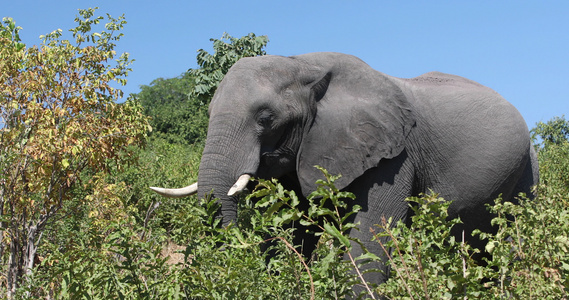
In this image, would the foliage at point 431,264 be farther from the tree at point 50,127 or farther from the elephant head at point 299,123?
the tree at point 50,127

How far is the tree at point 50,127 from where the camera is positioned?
6.80 metres

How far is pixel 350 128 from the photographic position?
5820 mm

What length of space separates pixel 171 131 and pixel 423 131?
2039 cm

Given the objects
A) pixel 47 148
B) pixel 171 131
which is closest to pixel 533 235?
pixel 47 148

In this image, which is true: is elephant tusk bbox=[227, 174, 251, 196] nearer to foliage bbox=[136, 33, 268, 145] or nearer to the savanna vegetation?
the savanna vegetation

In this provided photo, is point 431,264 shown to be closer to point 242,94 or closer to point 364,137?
point 242,94

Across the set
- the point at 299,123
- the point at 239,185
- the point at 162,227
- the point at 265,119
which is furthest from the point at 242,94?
the point at 162,227

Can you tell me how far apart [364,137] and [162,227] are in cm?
262

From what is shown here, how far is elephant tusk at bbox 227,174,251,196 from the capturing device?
5.16 m

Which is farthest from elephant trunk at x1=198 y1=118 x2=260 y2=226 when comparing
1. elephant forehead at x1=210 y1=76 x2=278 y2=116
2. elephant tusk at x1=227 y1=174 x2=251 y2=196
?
elephant forehead at x1=210 y1=76 x2=278 y2=116

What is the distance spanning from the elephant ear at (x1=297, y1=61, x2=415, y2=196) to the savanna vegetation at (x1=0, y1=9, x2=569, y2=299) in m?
0.22

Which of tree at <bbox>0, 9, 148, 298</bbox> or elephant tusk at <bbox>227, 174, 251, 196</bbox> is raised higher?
tree at <bbox>0, 9, 148, 298</bbox>

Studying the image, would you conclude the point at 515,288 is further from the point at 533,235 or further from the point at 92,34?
the point at 92,34

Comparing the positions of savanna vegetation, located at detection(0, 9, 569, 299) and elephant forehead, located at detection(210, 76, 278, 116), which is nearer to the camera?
savanna vegetation, located at detection(0, 9, 569, 299)
